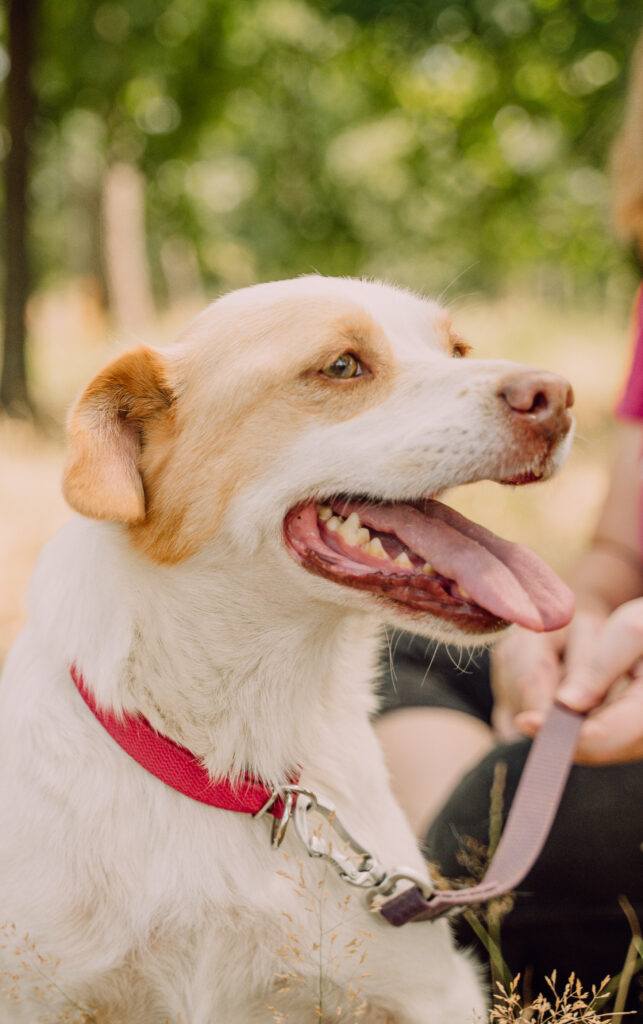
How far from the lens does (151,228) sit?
25125 mm

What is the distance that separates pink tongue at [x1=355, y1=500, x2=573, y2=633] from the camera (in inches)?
67.4

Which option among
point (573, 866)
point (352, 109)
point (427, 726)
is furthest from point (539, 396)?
point (352, 109)

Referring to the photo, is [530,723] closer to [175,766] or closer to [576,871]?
[576,871]

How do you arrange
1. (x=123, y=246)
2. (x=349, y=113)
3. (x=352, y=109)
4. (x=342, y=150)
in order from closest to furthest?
(x=123, y=246) → (x=352, y=109) → (x=349, y=113) → (x=342, y=150)

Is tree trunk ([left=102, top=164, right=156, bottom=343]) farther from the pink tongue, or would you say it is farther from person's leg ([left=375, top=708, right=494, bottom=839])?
the pink tongue

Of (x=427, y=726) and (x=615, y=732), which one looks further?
(x=427, y=726)

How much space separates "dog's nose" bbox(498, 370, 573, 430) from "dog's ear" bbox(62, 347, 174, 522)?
29.1 inches

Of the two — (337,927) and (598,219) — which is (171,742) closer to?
(337,927)

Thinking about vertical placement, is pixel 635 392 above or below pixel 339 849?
above

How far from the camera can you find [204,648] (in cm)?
187

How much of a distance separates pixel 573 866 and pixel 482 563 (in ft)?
3.04

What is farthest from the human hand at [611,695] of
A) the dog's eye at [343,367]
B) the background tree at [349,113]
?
the background tree at [349,113]

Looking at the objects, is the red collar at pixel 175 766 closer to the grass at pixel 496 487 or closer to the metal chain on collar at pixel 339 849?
the metal chain on collar at pixel 339 849

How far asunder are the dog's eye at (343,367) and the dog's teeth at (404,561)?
0.40m
